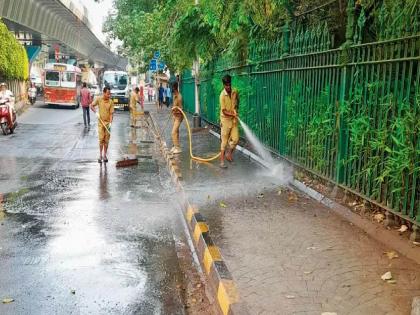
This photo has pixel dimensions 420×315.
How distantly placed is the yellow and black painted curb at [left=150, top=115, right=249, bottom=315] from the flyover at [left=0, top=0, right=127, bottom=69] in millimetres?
18389

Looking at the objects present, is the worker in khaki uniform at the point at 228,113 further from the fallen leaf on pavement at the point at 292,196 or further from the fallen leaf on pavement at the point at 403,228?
the fallen leaf on pavement at the point at 403,228

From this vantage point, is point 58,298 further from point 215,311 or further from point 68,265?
point 215,311

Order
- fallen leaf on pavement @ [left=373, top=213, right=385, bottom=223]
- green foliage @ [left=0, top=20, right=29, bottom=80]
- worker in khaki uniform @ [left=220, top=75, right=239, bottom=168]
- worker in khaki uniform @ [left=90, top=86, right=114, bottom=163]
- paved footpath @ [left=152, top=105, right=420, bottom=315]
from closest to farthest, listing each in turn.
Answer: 1. paved footpath @ [left=152, top=105, right=420, bottom=315]
2. fallen leaf on pavement @ [left=373, top=213, right=385, bottom=223]
3. worker in khaki uniform @ [left=220, top=75, right=239, bottom=168]
4. worker in khaki uniform @ [left=90, top=86, right=114, bottom=163]
5. green foliage @ [left=0, top=20, right=29, bottom=80]

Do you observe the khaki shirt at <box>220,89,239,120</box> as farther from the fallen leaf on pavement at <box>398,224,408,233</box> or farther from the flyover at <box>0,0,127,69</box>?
the flyover at <box>0,0,127,69</box>

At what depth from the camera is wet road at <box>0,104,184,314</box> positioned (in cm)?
409

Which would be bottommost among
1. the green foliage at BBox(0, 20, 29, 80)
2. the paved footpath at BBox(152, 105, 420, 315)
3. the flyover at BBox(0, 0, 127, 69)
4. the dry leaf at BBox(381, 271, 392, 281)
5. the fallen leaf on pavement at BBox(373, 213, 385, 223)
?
the paved footpath at BBox(152, 105, 420, 315)

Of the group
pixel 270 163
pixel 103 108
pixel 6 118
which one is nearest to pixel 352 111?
pixel 270 163

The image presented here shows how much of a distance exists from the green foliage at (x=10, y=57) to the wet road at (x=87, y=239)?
44.1 ft

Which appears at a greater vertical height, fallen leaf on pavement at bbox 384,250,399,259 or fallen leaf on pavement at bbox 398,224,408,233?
fallen leaf on pavement at bbox 398,224,408,233

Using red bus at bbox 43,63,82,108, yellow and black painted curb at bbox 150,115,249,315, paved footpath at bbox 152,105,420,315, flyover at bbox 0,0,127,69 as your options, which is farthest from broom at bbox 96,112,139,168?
red bus at bbox 43,63,82,108

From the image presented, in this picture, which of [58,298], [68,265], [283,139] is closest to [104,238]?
[68,265]

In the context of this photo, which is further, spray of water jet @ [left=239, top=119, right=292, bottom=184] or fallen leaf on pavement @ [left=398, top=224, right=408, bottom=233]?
spray of water jet @ [left=239, top=119, right=292, bottom=184]

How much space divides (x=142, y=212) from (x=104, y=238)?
1286 millimetres

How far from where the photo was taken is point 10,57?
82.6ft
